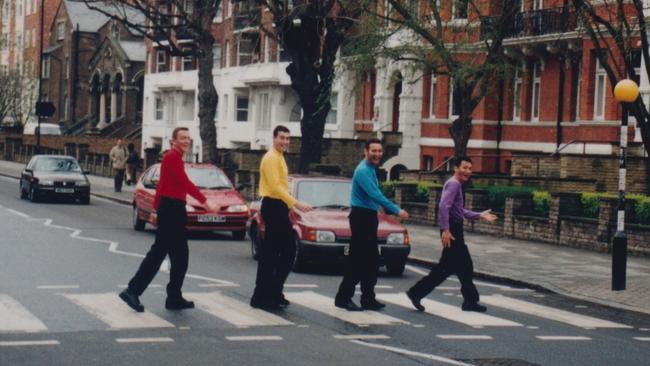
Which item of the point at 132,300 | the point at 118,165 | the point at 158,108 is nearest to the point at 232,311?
the point at 132,300

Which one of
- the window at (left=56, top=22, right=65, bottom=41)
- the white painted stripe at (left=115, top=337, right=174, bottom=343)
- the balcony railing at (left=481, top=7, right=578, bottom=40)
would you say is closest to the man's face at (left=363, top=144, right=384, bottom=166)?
the white painted stripe at (left=115, top=337, right=174, bottom=343)

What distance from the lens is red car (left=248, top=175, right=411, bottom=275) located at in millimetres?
19109

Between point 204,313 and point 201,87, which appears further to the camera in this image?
point 201,87

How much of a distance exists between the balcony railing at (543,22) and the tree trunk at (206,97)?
29.5 feet

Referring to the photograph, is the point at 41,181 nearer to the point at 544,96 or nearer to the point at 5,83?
the point at 544,96

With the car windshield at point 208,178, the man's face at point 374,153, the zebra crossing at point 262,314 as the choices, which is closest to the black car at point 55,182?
the car windshield at point 208,178

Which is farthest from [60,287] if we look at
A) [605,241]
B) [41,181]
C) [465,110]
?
[41,181]

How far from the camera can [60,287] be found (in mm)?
16250

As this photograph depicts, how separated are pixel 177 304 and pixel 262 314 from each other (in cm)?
92

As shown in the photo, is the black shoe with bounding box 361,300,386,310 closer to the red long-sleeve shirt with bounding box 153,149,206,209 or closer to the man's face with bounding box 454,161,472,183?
the man's face with bounding box 454,161,472,183

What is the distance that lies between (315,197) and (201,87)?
845 inches

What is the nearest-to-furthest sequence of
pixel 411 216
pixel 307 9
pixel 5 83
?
pixel 411 216 < pixel 307 9 < pixel 5 83

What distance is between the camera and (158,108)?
7950 cm

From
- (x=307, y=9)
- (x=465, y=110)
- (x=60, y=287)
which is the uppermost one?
(x=307, y=9)
